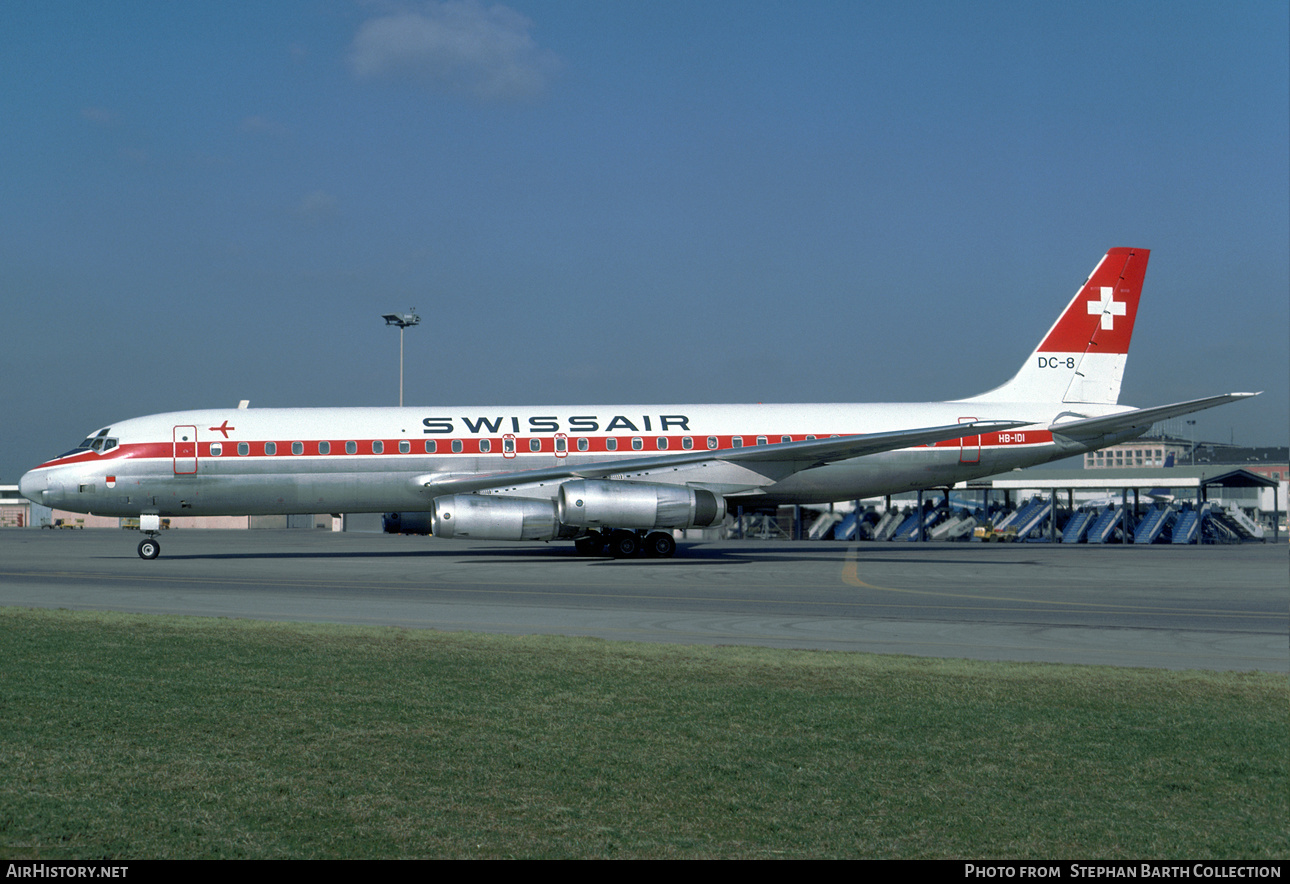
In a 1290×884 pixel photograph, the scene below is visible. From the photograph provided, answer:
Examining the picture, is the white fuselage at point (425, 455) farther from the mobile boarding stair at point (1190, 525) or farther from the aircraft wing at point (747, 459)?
the mobile boarding stair at point (1190, 525)

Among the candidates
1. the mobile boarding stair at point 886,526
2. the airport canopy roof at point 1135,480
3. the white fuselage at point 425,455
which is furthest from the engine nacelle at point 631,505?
the mobile boarding stair at point 886,526

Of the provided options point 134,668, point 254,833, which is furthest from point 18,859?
point 134,668

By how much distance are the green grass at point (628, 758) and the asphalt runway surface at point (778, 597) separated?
2.30 metres

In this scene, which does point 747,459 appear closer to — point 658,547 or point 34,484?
point 658,547

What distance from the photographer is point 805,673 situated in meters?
9.17

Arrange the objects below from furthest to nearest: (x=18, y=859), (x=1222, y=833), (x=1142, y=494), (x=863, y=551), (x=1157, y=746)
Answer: (x=1142, y=494), (x=863, y=551), (x=1157, y=746), (x=1222, y=833), (x=18, y=859)

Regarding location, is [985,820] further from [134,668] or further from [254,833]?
[134,668]

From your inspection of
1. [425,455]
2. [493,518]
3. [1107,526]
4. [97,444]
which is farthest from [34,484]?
[1107,526]

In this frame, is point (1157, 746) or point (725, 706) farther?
point (725, 706)

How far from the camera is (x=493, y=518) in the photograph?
2600cm

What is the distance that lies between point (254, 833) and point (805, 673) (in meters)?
5.32

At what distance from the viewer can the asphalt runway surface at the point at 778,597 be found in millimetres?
11797

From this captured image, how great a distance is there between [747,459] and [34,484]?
1878 centimetres

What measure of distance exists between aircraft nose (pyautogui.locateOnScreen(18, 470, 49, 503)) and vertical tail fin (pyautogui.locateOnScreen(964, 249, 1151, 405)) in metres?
26.2
